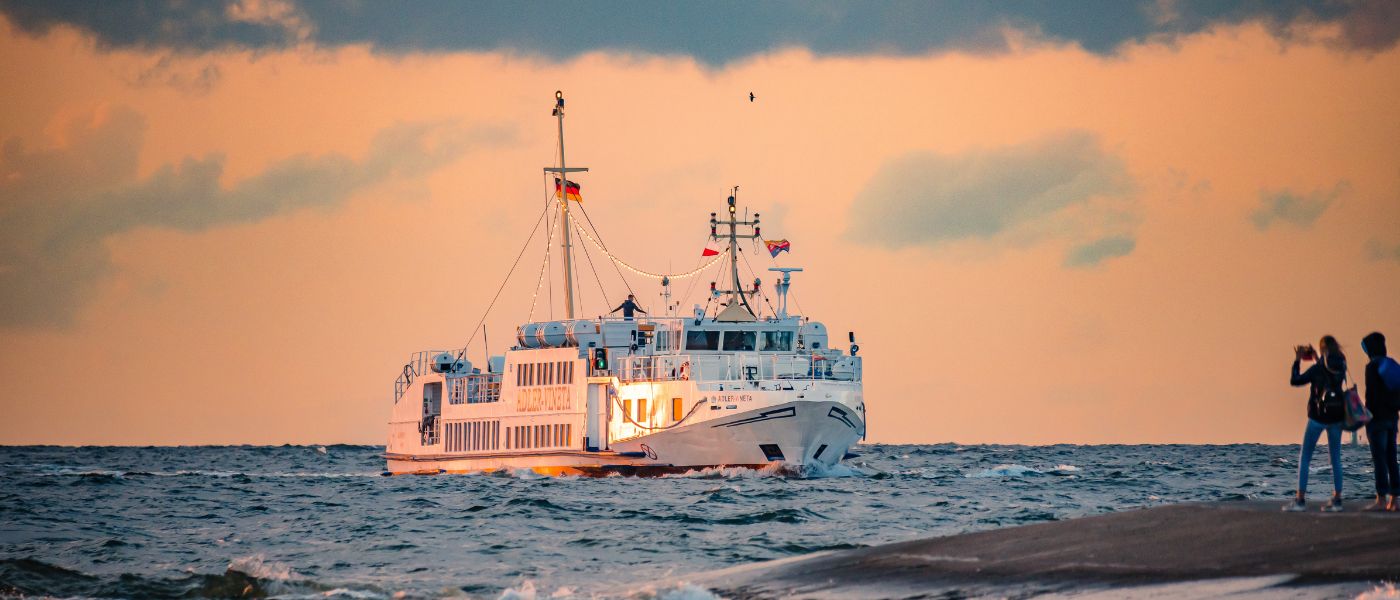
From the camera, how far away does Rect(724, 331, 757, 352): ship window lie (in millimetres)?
63312

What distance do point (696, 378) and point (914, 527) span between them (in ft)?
95.8

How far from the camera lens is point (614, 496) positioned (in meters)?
46.6

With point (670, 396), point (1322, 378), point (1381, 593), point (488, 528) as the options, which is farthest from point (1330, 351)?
point (670, 396)

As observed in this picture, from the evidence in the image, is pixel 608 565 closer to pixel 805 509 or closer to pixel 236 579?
pixel 236 579

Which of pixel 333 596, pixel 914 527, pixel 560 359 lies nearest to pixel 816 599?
pixel 333 596

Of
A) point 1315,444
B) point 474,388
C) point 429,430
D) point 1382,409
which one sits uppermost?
point 474,388

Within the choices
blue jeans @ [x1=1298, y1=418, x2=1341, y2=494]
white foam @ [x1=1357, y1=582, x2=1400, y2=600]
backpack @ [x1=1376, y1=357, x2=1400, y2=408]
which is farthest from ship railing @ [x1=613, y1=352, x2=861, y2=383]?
white foam @ [x1=1357, y1=582, x2=1400, y2=600]

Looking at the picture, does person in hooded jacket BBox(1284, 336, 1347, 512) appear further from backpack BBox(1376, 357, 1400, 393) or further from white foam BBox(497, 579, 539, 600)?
white foam BBox(497, 579, 539, 600)

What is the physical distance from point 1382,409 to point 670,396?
44527 millimetres

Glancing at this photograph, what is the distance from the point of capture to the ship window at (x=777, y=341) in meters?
63.9

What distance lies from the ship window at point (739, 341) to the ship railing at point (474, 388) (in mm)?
16876

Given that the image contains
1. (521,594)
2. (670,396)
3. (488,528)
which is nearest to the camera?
(521,594)

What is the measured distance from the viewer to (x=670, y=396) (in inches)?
2403

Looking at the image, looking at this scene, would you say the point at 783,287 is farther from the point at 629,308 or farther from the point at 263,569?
the point at 263,569
